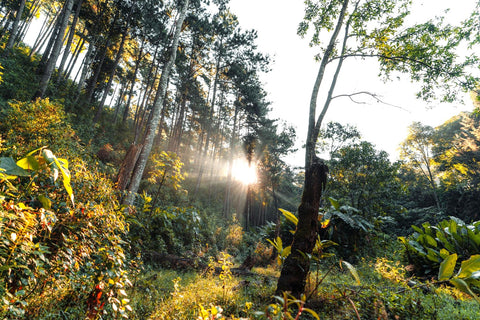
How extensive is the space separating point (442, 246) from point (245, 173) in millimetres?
20614

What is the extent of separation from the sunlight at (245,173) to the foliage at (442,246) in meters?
18.0

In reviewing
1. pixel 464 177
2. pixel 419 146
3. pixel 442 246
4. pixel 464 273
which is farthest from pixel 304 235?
pixel 419 146

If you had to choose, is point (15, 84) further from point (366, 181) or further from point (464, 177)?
point (464, 177)

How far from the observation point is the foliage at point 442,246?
17.2 ft

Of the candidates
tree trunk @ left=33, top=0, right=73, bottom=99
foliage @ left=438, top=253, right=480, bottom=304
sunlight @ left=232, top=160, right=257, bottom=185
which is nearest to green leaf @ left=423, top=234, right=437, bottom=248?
foliage @ left=438, top=253, right=480, bottom=304

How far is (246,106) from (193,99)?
6297 millimetres

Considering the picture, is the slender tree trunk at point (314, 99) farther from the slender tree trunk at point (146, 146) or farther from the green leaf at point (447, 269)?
the slender tree trunk at point (146, 146)

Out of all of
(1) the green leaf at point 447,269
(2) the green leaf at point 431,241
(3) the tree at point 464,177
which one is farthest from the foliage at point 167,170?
(3) the tree at point 464,177

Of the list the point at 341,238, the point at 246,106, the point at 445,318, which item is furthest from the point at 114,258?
the point at 246,106

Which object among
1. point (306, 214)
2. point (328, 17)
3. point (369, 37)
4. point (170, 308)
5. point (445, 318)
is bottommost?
point (170, 308)

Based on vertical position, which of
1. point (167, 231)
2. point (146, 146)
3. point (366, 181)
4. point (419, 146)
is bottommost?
point (167, 231)

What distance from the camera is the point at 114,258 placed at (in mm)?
1858

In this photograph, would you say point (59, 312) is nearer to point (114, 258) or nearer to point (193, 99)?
point (114, 258)

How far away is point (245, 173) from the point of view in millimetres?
25797
